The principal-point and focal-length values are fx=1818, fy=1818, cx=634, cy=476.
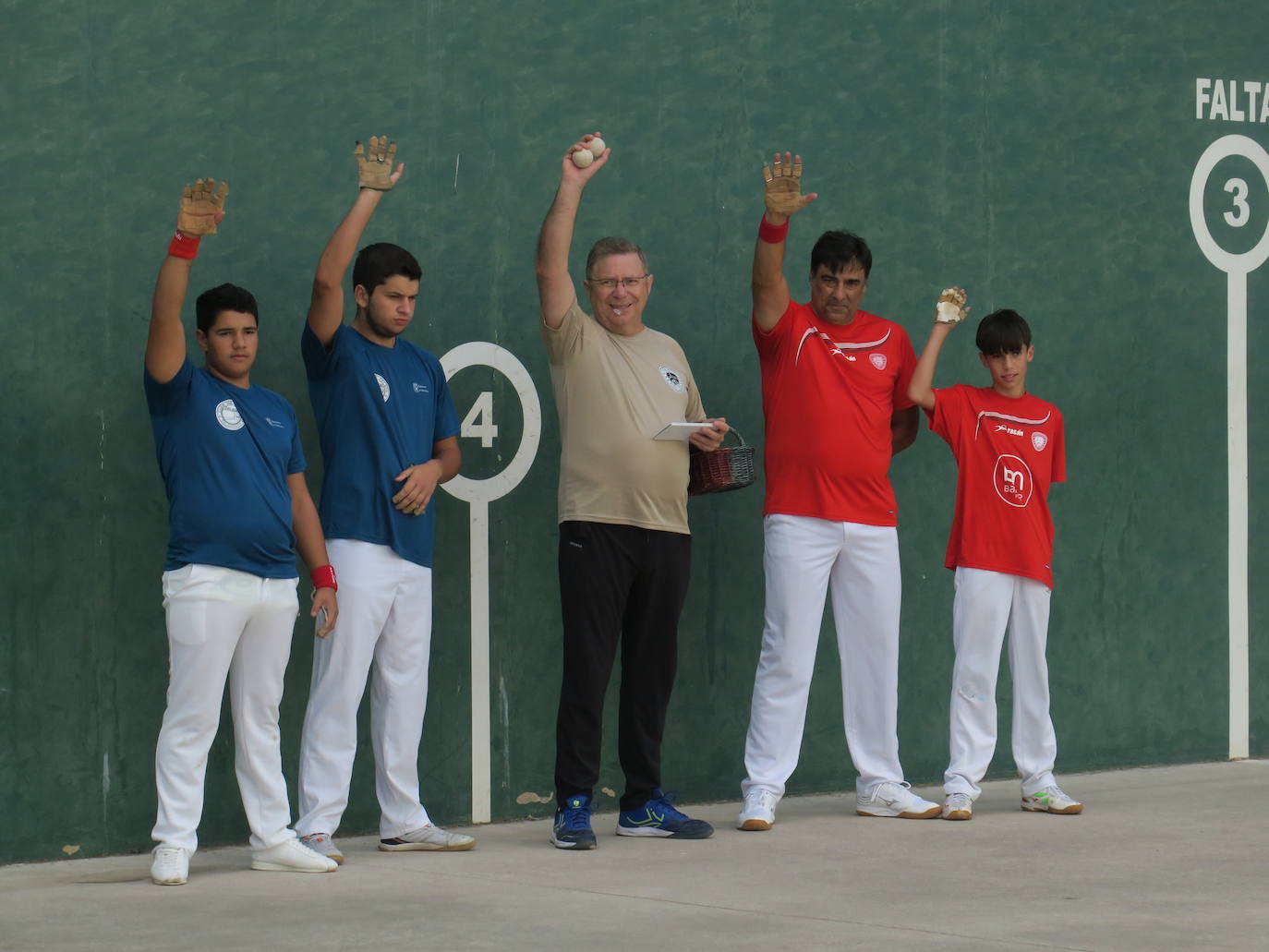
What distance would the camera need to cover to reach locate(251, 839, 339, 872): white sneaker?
4.60 meters

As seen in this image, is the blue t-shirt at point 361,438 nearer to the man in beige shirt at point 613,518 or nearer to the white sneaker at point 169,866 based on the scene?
the man in beige shirt at point 613,518

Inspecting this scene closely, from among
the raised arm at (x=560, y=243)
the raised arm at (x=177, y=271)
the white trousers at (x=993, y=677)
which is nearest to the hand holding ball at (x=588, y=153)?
the raised arm at (x=560, y=243)

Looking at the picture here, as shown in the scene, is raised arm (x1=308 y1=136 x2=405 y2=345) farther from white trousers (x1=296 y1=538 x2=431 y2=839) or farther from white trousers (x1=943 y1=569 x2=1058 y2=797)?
white trousers (x1=943 y1=569 x2=1058 y2=797)

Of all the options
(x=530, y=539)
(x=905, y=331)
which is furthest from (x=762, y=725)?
(x=905, y=331)

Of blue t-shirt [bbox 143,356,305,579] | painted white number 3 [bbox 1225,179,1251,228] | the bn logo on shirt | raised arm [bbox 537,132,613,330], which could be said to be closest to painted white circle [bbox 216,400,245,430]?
blue t-shirt [bbox 143,356,305,579]

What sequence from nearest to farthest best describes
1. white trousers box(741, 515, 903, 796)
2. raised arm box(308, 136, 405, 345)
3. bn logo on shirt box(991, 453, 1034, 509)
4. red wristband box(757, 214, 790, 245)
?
raised arm box(308, 136, 405, 345), red wristband box(757, 214, 790, 245), white trousers box(741, 515, 903, 796), bn logo on shirt box(991, 453, 1034, 509)

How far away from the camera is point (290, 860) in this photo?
460 centimetres

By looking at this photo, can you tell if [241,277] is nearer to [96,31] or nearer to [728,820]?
[96,31]

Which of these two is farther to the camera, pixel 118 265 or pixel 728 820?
pixel 728 820

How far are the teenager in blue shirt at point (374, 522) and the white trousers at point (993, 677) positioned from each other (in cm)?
160

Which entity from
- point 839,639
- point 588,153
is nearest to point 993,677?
point 839,639

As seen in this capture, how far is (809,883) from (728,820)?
1.07m

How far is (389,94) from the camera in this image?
17.5 feet

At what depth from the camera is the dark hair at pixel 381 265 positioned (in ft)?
16.0
